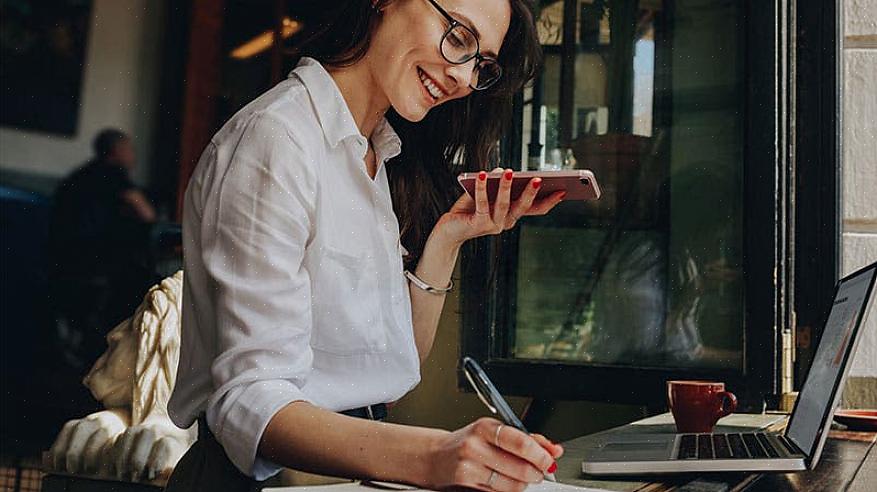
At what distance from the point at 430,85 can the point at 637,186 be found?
2.72 feet

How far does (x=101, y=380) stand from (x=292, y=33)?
4.22 feet

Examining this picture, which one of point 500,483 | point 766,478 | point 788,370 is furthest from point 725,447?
point 788,370

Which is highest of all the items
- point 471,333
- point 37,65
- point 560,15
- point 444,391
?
point 560,15

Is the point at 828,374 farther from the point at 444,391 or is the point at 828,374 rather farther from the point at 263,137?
the point at 444,391

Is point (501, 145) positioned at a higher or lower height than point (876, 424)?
higher

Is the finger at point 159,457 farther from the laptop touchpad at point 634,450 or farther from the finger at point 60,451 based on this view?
the laptop touchpad at point 634,450

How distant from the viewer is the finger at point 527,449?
56 centimetres

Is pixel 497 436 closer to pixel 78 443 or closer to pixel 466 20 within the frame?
pixel 466 20

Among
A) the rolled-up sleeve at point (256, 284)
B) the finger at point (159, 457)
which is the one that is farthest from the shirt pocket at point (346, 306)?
the finger at point (159, 457)

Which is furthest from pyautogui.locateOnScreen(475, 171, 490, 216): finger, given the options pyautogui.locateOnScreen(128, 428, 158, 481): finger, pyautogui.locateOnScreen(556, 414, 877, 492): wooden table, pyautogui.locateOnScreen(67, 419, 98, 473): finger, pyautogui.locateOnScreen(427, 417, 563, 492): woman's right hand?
pyautogui.locateOnScreen(67, 419, 98, 473): finger

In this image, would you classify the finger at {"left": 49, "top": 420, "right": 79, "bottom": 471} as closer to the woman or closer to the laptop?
the woman

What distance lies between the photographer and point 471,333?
1856mm

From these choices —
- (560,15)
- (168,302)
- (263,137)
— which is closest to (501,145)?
(560,15)

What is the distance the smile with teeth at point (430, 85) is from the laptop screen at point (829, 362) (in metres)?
0.51
